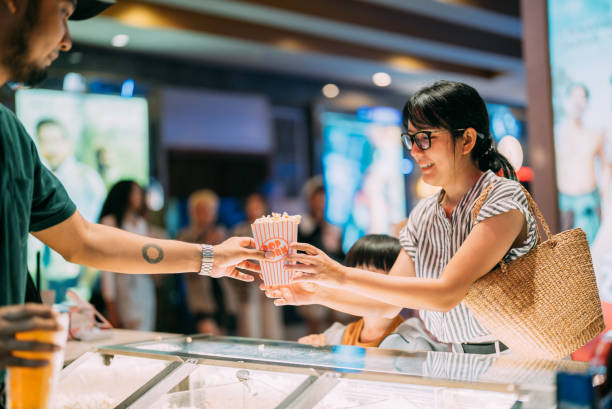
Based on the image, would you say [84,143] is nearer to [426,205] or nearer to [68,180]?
[68,180]

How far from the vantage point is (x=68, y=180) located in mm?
6625

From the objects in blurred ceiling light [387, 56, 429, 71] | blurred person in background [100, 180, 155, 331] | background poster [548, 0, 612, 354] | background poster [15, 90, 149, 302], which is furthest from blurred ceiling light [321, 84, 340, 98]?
background poster [548, 0, 612, 354]

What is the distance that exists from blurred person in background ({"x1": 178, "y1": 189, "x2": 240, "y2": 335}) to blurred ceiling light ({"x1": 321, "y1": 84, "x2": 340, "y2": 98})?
3822 mm

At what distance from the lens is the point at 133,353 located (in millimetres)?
1935

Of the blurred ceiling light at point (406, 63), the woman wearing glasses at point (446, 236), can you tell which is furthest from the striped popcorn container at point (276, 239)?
the blurred ceiling light at point (406, 63)

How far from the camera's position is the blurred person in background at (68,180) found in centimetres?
616

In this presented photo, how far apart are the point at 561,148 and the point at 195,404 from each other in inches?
127

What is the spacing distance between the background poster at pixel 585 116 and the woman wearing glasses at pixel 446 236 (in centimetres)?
210

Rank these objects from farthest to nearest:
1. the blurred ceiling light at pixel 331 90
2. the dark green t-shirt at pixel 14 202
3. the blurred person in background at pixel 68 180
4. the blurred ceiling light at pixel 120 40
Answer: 1. the blurred ceiling light at pixel 331 90
2. the blurred ceiling light at pixel 120 40
3. the blurred person in background at pixel 68 180
4. the dark green t-shirt at pixel 14 202

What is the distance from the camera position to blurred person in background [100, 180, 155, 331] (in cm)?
538

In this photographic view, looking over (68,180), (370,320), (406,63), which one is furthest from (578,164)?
(406,63)

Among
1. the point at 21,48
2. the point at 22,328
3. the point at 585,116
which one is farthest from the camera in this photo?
the point at 585,116

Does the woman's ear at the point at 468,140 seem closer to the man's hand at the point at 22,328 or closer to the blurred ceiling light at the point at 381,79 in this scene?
the man's hand at the point at 22,328

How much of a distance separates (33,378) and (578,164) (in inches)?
145
